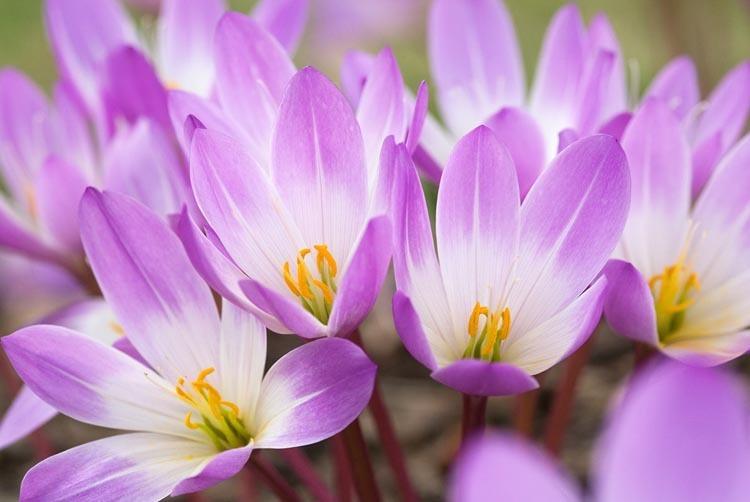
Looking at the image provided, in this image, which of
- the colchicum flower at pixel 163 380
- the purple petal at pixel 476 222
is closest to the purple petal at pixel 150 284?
the colchicum flower at pixel 163 380

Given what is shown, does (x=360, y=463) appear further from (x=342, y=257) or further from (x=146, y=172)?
(x=146, y=172)

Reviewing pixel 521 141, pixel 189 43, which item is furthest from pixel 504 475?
pixel 189 43

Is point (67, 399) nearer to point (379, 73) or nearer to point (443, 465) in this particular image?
point (379, 73)

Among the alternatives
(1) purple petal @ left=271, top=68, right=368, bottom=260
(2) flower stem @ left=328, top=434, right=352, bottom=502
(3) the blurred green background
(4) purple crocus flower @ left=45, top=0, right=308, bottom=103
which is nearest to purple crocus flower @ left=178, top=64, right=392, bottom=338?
(1) purple petal @ left=271, top=68, right=368, bottom=260

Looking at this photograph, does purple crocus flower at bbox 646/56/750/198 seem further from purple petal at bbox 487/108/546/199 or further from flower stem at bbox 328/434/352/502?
flower stem at bbox 328/434/352/502

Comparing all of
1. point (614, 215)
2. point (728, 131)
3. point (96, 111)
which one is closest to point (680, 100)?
point (728, 131)

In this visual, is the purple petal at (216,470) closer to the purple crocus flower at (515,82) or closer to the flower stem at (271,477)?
the flower stem at (271,477)
